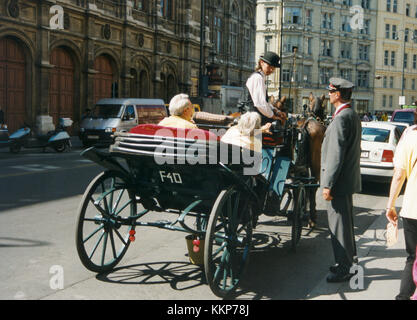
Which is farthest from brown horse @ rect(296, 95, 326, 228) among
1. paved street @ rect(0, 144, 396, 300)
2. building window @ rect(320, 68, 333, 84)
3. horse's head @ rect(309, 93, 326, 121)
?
building window @ rect(320, 68, 333, 84)

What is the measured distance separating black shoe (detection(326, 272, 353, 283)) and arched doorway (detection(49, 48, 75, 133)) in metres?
23.2

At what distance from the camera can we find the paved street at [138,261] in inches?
188

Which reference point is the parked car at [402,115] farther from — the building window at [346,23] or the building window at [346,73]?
the building window at [346,23]

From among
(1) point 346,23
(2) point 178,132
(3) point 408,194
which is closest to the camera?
(3) point 408,194

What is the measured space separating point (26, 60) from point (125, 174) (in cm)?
2072

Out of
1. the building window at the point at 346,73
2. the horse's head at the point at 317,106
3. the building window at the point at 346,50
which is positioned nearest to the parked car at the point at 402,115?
the horse's head at the point at 317,106

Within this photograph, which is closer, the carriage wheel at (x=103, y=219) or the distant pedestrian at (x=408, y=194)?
the distant pedestrian at (x=408, y=194)

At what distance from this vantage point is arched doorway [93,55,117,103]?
96.0ft

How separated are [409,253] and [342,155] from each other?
3.96 feet

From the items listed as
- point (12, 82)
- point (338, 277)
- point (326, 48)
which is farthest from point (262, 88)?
point (326, 48)

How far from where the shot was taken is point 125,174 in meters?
5.18

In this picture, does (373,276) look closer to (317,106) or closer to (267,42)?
(317,106)

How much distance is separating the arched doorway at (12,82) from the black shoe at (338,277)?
21.0m

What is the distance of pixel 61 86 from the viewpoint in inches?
1053
